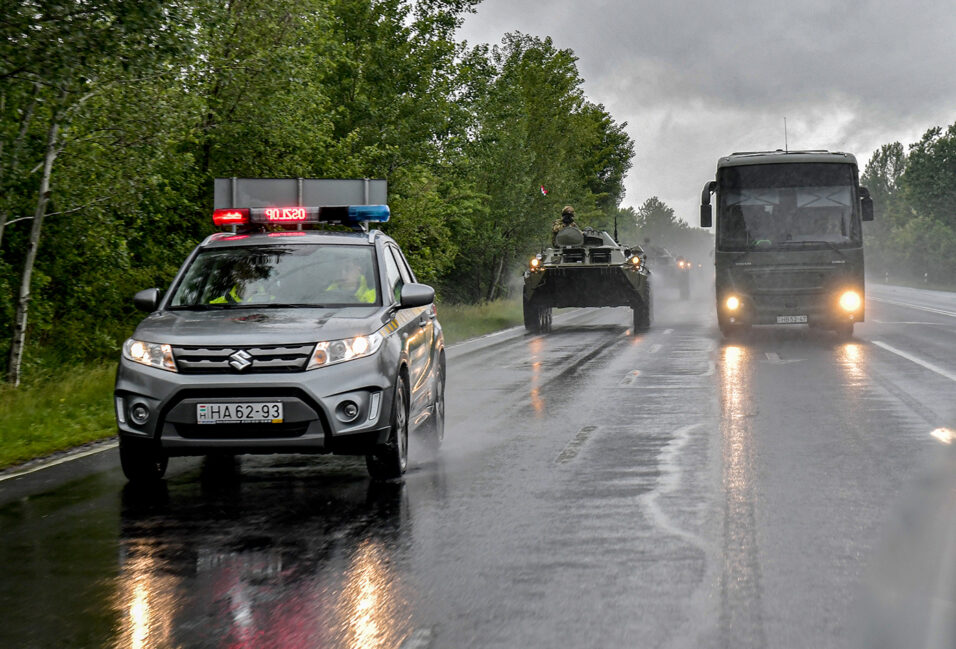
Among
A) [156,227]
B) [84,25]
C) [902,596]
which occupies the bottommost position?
[902,596]

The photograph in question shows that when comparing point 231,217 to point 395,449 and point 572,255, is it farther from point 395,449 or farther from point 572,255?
point 572,255

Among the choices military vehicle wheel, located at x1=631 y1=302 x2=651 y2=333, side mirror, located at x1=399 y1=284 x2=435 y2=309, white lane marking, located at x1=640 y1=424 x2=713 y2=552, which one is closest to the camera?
white lane marking, located at x1=640 y1=424 x2=713 y2=552

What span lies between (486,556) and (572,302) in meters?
21.7

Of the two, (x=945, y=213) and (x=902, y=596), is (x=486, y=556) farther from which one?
(x=945, y=213)

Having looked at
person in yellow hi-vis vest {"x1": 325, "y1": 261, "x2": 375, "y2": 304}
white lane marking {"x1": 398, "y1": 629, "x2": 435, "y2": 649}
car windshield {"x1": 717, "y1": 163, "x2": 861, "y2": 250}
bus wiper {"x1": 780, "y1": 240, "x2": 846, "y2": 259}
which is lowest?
white lane marking {"x1": 398, "y1": 629, "x2": 435, "y2": 649}

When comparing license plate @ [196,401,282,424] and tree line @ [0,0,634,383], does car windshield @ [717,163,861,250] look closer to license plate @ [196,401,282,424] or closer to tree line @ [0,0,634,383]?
tree line @ [0,0,634,383]

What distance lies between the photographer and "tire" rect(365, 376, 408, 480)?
26.9ft

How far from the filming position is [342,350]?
26.0ft

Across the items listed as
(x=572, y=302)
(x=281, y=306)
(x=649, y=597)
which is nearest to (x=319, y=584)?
(x=649, y=597)

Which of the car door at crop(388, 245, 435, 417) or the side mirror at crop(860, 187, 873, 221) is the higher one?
the side mirror at crop(860, 187, 873, 221)

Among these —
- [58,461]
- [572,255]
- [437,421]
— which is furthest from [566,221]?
[58,461]

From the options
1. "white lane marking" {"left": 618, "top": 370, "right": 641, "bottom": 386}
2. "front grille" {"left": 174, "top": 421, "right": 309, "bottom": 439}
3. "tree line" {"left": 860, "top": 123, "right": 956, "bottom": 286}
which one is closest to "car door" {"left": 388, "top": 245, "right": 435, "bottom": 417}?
"front grille" {"left": 174, "top": 421, "right": 309, "bottom": 439}

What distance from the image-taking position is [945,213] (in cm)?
10369

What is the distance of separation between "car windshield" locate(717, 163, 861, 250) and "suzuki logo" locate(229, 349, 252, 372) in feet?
52.5
